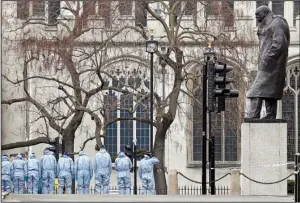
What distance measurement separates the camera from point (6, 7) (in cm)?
3397

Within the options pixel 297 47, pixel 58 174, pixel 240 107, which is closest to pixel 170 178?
pixel 240 107

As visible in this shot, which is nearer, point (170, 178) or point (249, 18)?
point (170, 178)

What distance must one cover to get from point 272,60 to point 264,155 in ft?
7.36

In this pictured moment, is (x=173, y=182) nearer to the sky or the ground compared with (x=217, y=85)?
nearer to the ground

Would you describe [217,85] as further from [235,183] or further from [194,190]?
[194,190]

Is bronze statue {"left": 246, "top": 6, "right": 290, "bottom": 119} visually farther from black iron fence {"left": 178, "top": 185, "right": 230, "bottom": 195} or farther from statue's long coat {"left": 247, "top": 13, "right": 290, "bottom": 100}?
black iron fence {"left": 178, "top": 185, "right": 230, "bottom": 195}

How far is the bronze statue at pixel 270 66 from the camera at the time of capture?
23203 mm

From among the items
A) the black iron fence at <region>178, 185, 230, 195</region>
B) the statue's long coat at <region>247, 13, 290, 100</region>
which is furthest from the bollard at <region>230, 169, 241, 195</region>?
the statue's long coat at <region>247, 13, 290, 100</region>

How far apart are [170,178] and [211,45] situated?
5188 millimetres

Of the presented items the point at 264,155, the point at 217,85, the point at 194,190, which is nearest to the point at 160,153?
the point at 194,190

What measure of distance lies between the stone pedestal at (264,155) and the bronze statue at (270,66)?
0.36 metres

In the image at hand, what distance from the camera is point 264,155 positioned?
75.8 feet

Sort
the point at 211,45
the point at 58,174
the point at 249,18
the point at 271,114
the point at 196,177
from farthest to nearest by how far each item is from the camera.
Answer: the point at 196,177 < the point at 249,18 < the point at 211,45 < the point at 58,174 < the point at 271,114

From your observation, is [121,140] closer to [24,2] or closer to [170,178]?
[170,178]
